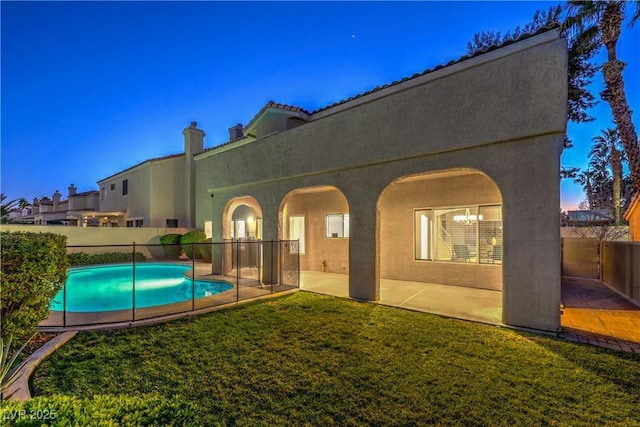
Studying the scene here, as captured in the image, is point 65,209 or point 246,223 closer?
point 246,223

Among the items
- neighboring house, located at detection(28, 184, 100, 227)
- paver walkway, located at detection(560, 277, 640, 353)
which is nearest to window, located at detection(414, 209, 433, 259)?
paver walkway, located at detection(560, 277, 640, 353)

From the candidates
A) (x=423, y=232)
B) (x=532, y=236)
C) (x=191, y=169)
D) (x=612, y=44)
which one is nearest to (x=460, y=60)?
(x=532, y=236)

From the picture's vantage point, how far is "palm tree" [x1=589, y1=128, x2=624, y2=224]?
2361 centimetres

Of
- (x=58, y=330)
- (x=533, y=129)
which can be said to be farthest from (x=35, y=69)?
(x=533, y=129)

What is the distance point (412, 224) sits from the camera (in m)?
12.0

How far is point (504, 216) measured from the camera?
22.2ft

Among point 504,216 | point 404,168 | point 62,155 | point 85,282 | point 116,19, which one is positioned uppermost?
point 62,155

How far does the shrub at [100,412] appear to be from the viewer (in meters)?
2.04

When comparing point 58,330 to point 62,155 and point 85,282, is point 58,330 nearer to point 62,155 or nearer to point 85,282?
point 85,282

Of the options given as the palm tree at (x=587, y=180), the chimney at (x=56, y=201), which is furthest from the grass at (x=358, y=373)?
the chimney at (x=56, y=201)

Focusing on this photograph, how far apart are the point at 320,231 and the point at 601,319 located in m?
10.5

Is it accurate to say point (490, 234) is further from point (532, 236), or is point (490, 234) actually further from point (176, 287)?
point (176, 287)

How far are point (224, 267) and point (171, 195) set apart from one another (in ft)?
51.8

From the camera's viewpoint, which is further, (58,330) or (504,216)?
(504,216)
